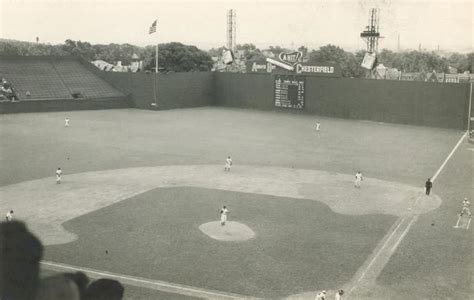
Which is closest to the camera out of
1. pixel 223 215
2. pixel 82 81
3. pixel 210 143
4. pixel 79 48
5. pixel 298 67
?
pixel 223 215

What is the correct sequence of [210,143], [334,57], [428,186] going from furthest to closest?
[334,57] → [210,143] → [428,186]

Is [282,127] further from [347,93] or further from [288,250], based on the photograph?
[288,250]

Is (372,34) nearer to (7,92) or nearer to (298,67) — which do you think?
(298,67)

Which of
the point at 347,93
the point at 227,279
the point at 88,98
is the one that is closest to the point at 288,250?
the point at 227,279

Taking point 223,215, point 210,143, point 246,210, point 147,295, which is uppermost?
point 210,143

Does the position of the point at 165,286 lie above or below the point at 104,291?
below

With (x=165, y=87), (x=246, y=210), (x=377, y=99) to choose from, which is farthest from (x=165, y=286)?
(x=165, y=87)

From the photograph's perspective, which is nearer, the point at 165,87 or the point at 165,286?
the point at 165,286
